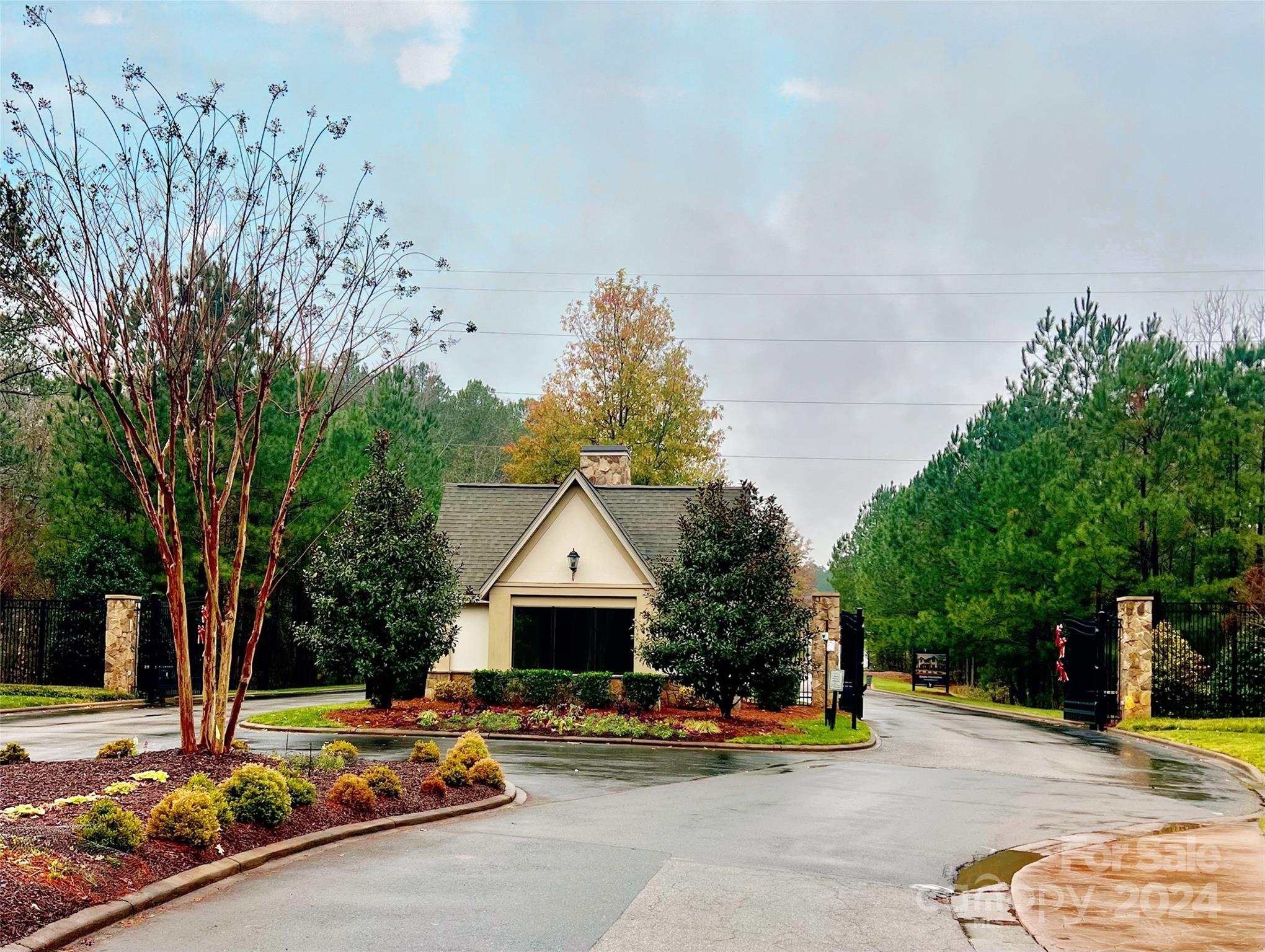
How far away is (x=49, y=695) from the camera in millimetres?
29484

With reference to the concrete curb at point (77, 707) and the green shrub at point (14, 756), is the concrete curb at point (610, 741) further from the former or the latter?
the green shrub at point (14, 756)

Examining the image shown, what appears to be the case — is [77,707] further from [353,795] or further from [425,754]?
[353,795]

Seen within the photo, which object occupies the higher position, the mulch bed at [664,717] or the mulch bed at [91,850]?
the mulch bed at [91,850]

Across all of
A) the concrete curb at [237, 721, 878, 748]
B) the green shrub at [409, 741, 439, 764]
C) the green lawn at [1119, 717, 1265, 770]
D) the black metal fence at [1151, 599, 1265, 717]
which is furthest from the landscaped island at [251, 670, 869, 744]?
the black metal fence at [1151, 599, 1265, 717]

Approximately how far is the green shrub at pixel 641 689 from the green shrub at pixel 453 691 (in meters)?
4.28

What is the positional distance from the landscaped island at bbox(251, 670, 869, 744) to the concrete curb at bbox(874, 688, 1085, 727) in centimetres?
659

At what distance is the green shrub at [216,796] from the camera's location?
395 inches

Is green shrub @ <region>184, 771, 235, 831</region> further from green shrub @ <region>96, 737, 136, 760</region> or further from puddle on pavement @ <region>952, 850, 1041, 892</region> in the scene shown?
puddle on pavement @ <region>952, 850, 1041, 892</region>

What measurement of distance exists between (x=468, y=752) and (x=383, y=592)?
39.3 feet

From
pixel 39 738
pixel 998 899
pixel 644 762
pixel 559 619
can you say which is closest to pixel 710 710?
pixel 559 619

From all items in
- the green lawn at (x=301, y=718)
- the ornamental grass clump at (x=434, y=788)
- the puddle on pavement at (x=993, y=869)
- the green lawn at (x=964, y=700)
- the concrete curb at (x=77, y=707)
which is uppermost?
the ornamental grass clump at (x=434, y=788)

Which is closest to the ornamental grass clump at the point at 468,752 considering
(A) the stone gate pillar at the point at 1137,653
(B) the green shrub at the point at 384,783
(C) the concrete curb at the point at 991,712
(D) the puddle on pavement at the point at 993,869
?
(B) the green shrub at the point at 384,783

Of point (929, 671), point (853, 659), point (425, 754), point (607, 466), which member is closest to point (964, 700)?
point (929, 671)

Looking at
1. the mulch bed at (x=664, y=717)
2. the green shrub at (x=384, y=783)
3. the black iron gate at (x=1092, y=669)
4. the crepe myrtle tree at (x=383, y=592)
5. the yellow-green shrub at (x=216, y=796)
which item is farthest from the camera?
the black iron gate at (x=1092, y=669)
